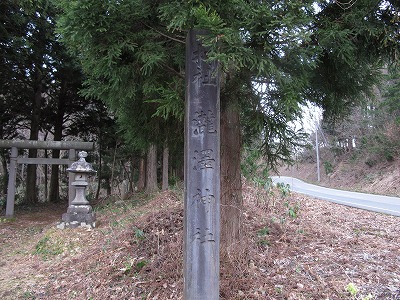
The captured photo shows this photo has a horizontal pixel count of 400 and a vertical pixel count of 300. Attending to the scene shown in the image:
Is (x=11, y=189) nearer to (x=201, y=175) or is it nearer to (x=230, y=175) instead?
(x=230, y=175)

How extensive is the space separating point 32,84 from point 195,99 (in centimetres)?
1281

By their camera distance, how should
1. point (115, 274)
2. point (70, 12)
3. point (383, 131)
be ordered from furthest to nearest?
point (383, 131), point (115, 274), point (70, 12)

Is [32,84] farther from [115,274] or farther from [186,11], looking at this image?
[186,11]

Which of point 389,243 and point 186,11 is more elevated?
point 186,11

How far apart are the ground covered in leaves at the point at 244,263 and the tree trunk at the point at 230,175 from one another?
241 mm

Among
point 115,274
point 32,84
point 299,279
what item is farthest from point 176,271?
point 32,84

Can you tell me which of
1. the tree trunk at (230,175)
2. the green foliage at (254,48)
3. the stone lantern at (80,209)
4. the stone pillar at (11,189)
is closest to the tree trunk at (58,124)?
the stone pillar at (11,189)

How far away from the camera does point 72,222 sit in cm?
770

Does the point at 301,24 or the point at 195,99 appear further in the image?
the point at 195,99

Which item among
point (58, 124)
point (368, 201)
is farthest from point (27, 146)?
point (368, 201)

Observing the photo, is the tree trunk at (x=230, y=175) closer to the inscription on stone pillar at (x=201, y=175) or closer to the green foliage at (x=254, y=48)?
the green foliage at (x=254, y=48)

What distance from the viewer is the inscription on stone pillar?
2.81 m

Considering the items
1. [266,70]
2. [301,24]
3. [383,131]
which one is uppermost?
[383,131]

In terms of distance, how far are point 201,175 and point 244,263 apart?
1454mm
